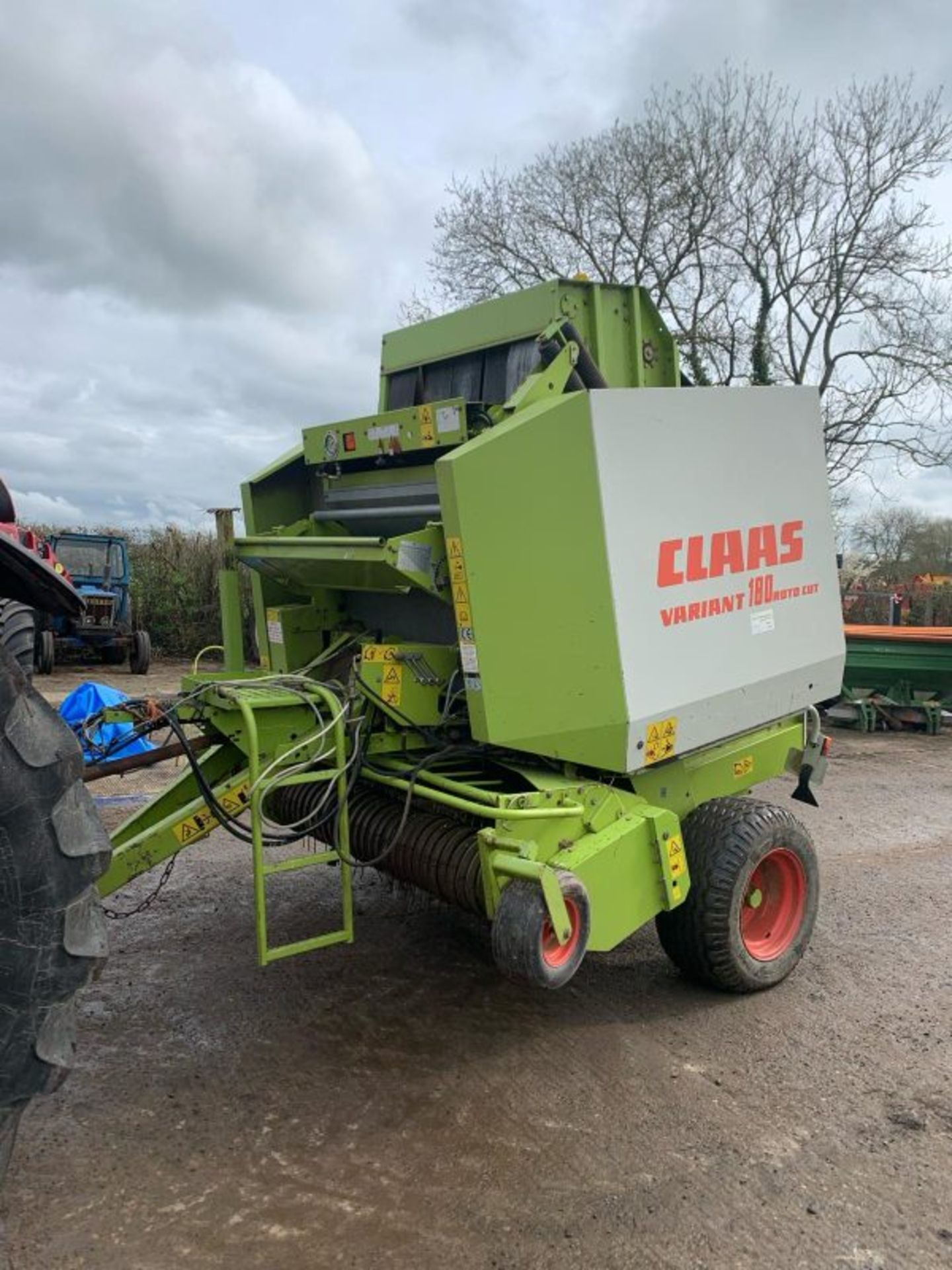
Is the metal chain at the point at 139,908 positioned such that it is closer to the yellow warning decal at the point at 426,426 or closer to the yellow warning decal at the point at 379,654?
the yellow warning decal at the point at 379,654

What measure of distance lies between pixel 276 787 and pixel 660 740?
1.29 meters

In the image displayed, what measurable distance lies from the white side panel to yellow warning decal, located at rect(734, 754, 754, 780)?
0.69ft

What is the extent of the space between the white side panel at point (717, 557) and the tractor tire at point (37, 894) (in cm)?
169

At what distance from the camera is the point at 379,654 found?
11.0 ft

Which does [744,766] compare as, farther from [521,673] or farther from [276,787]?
[276,787]

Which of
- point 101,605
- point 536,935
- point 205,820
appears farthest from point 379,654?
point 101,605

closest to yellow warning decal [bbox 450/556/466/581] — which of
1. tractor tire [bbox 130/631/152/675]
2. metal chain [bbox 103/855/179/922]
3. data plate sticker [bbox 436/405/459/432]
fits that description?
data plate sticker [bbox 436/405/459/432]

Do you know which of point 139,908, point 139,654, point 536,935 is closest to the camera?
point 536,935

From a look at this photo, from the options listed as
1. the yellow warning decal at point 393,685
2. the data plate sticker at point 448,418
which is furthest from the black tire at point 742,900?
the data plate sticker at point 448,418

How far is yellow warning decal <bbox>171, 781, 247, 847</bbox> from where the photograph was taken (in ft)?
10.0

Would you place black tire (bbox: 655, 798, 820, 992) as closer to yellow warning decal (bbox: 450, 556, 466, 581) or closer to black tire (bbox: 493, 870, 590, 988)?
black tire (bbox: 493, 870, 590, 988)

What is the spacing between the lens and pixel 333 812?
125 inches

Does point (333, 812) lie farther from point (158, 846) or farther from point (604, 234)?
point (604, 234)

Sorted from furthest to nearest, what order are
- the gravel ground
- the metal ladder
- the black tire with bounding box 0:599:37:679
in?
the black tire with bounding box 0:599:37:679 < the metal ladder < the gravel ground
